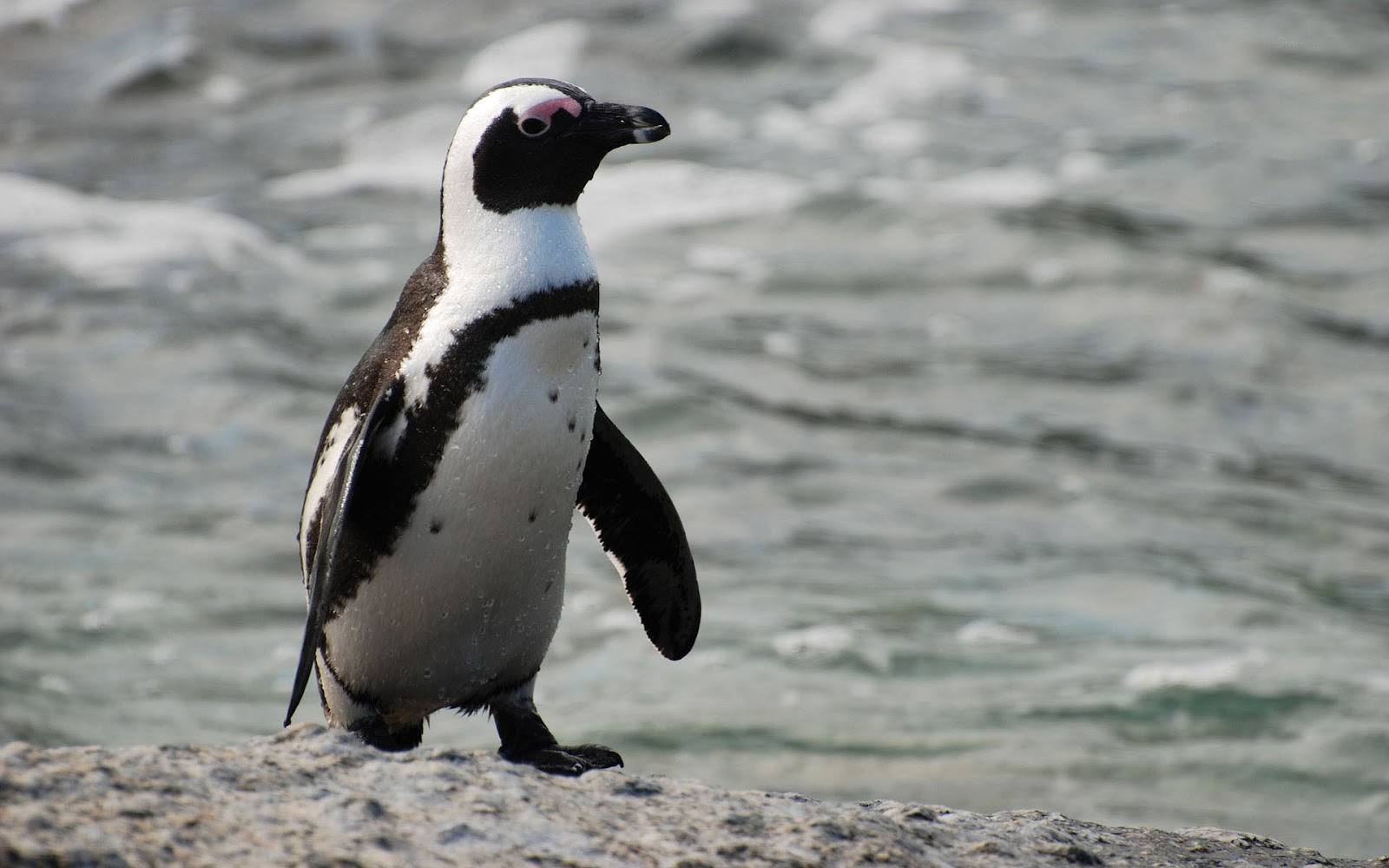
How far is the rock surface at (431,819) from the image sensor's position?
6.60ft

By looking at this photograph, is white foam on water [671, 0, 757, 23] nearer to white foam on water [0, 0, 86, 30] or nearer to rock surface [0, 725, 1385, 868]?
white foam on water [0, 0, 86, 30]

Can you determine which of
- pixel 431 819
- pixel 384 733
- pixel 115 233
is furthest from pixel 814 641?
pixel 115 233

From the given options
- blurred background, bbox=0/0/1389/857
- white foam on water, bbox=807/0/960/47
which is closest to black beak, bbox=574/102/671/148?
blurred background, bbox=0/0/1389/857

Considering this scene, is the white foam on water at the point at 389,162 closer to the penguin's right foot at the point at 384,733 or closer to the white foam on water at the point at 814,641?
the white foam on water at the point at 814,641

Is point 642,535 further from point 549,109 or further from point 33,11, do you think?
point 33,11

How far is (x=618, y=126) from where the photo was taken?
10.0 ft

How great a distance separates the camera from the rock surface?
201cm

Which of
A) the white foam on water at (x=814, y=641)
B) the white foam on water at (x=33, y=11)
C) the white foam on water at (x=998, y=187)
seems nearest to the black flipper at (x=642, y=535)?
the white foam on water at (x=814, y=641)

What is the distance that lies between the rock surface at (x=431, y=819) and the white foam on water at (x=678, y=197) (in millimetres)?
9443

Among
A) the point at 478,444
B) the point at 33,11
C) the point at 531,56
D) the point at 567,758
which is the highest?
the point at 33,11

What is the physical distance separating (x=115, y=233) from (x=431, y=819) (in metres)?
10.2

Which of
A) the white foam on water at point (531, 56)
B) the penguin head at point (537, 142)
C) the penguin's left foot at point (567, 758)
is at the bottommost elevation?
the penguin's left foot at point (567, 758)

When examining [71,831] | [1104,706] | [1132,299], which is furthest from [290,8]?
[71,831]

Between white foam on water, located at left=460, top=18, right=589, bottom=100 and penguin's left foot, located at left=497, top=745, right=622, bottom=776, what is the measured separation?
427 inches
